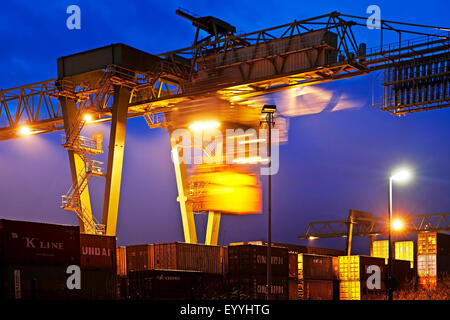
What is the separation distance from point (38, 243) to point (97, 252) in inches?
157

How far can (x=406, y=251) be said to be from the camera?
64.8 metres

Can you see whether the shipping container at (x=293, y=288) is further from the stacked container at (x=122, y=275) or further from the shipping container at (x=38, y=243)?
the shipping container at (x=38, y=243)

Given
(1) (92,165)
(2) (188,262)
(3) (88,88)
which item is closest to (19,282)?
(2) (188,262)

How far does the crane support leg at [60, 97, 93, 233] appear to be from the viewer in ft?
152

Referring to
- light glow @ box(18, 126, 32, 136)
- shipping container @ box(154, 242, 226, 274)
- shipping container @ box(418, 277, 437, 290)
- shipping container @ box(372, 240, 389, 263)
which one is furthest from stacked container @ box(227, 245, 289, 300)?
shipping container @ box(372, 240, 389, 263)

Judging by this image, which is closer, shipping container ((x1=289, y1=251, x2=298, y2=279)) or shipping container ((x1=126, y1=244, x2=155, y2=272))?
shipping container ((x1=126, y1=244, x2=155, y2=272))

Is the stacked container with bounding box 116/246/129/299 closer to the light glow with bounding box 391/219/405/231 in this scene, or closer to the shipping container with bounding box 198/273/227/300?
the shipping container with bounding box 198/273/227/300

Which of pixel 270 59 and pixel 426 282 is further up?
pixel 270 59

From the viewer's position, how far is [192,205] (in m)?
55.0

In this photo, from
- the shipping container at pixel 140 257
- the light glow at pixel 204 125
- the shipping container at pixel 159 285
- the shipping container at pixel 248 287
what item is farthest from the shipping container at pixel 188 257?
the light glow at pixel 204 125

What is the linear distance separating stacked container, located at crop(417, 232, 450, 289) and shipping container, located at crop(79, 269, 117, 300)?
32283 mm

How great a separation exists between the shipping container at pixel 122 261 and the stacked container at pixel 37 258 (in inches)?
308

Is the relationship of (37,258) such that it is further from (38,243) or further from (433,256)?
(433,256)

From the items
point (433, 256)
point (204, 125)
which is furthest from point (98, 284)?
point (433, 256)
